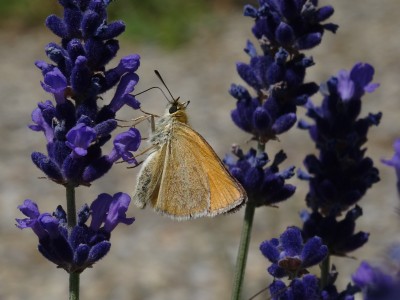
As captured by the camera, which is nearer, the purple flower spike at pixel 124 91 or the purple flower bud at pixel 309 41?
the purple flower spike at pixel 124 91

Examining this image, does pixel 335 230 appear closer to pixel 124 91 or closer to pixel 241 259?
pixel 241 259

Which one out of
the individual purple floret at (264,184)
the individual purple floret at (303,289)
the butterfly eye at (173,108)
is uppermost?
the butterfly eye at (173,108)

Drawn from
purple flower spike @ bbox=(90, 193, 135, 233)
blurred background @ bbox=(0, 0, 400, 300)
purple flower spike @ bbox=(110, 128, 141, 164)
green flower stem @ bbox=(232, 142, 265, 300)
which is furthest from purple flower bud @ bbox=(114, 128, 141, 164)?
blurred background @ bbox=(0, 0, 400, 300)

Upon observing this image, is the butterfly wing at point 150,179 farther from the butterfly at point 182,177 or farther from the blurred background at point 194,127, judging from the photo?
the blurred background at point 194,127

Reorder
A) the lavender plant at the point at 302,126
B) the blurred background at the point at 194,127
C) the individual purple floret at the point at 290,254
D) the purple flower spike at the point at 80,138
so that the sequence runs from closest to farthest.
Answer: the purple flower spike at the point at 80,138 → the individual purple floret at the point at 290,254 → the lavender plant at the point at 302,126 → the blurred background at the point at 194,127

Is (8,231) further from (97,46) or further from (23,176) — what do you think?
(97,46)

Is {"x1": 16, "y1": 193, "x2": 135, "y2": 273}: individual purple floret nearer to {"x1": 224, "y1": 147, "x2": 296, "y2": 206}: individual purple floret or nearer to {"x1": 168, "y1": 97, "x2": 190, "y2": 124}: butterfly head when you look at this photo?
{"x1": 224, "y1": 147, "x2": 296, "y2": 206}: individual purple floret

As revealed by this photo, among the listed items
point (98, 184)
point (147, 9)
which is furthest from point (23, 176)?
point (147, 9)

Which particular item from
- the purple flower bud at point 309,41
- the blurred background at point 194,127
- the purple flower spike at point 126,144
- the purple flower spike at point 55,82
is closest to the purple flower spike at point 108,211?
the purple flower spike at point 126,144
